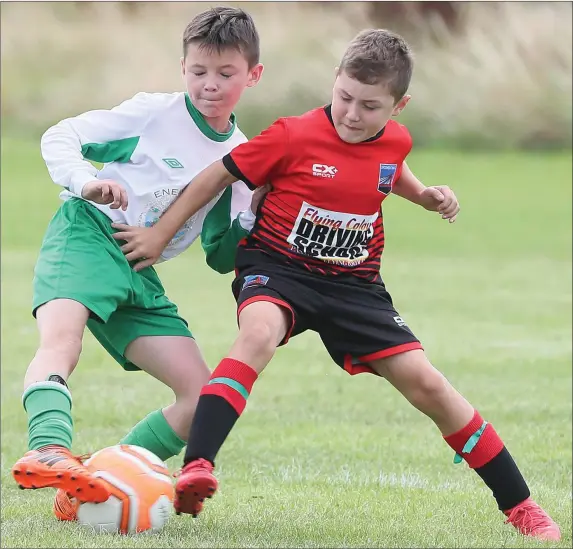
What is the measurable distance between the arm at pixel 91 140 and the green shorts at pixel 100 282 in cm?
21

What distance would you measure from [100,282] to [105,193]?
1.25 ft

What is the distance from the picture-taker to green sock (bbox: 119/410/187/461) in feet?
15.4

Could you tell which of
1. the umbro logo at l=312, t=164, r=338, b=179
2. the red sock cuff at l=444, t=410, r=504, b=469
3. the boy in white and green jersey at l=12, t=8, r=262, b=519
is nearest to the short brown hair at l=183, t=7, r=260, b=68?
the boy in white and green jersey at l=12, t=8, r=262, b=519

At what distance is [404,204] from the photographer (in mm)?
23672

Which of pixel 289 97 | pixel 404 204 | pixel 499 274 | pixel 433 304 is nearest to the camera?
pixel 433 304

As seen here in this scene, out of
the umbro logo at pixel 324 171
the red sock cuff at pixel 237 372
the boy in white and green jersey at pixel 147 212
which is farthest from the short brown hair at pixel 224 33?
the red sock cuff at pixel 237 372

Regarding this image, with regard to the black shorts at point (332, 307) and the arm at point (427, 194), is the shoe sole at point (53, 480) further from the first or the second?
the arm at point (427, 194)

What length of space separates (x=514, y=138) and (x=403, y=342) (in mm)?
22926

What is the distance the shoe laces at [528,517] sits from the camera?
4.49 meters

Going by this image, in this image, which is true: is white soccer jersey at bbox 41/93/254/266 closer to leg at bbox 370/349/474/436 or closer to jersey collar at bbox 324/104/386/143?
jersey collar at bbox 324/104/386/143

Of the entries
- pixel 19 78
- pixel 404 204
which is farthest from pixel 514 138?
pixel 19 78

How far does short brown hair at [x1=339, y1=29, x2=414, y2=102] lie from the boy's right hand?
0.92 meters

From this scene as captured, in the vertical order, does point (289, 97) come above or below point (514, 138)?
above

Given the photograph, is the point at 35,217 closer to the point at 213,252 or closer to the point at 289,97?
the point at 289,97
